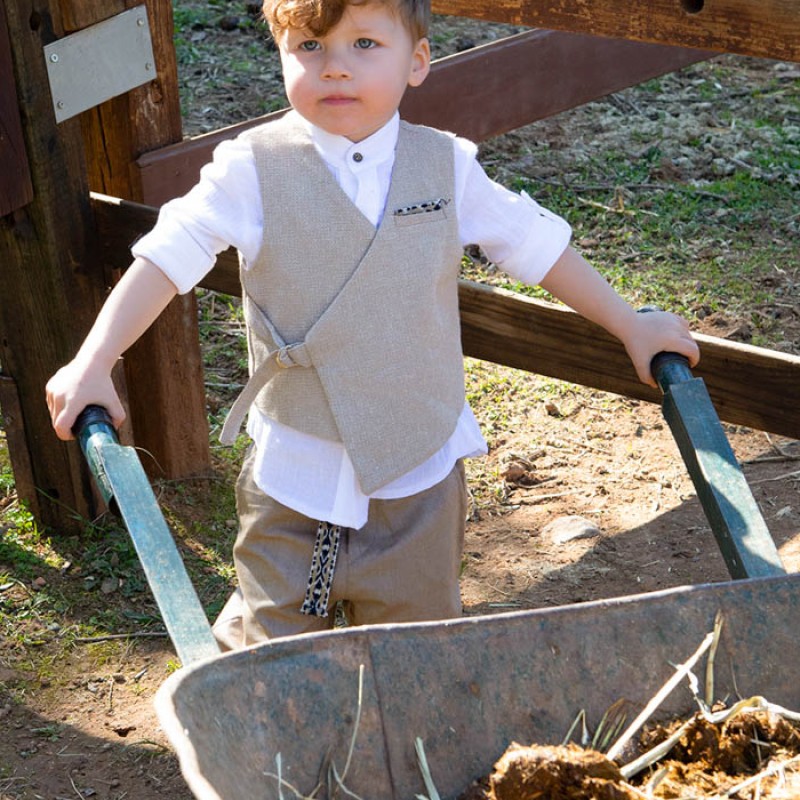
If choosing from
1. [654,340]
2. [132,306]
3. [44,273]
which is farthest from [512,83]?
[132,306]

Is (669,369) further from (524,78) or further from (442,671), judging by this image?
(524,78)

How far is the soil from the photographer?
264 centimetres

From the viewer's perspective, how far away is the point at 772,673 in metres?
1.73

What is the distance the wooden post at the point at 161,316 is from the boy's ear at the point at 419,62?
107 centimetres

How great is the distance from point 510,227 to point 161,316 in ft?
4.24

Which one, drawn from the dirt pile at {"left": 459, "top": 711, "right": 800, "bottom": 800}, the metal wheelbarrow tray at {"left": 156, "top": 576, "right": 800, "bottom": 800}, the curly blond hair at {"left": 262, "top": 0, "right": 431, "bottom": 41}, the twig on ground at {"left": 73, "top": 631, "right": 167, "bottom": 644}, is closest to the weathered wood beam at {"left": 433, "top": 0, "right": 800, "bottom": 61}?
the curly blond hair at {"left": 262, "top": 0, "right": 431, "bottom": 41}

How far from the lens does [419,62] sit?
2.11 m

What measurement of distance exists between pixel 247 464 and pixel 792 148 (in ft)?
13.6

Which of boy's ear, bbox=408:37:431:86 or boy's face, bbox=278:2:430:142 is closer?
boy's face, bbox=278:2:430:142

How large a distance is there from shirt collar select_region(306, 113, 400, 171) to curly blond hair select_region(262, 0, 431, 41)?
0.55 feet

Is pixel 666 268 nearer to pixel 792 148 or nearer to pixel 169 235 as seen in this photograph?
pixel 792 148

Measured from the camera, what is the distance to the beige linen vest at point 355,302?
6.57 ft

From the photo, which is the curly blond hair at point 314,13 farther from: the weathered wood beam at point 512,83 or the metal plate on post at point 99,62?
the weathered wood beam at point 512,83

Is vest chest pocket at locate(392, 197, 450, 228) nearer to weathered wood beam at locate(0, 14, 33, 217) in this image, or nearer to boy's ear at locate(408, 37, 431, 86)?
boy's ear at locate(408, 37, 431, 86)
